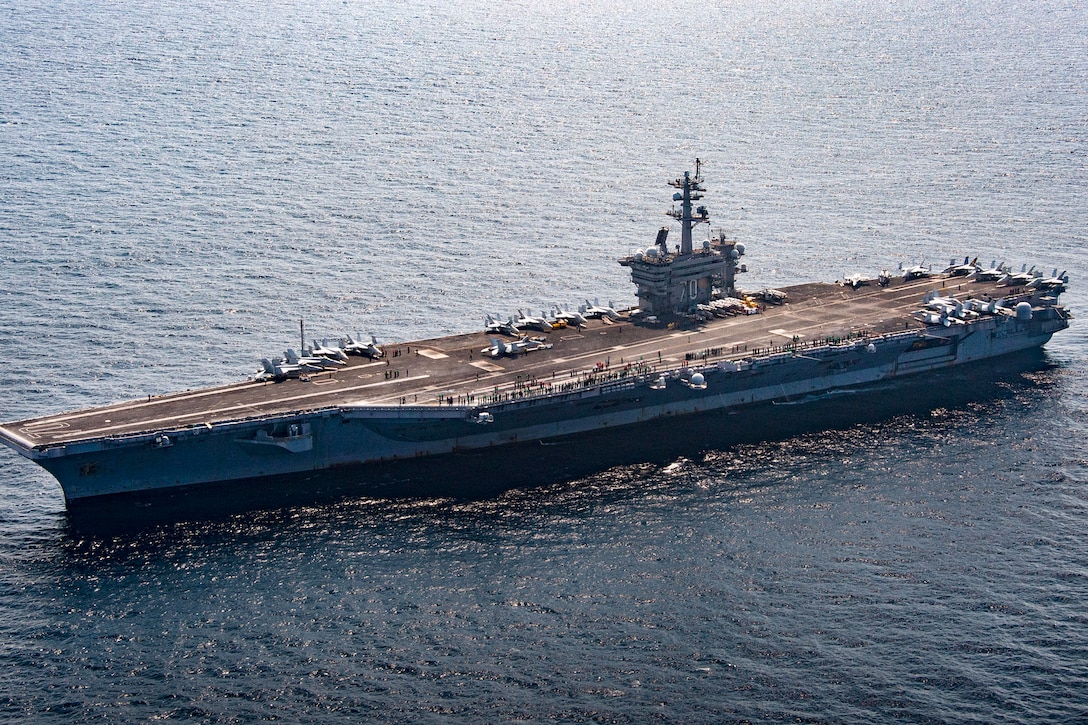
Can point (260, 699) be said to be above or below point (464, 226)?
below

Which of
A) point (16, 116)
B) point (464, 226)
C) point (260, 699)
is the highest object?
point (16, 116)

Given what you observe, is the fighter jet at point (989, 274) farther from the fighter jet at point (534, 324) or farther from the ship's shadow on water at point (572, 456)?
the fighter jet at point (534, 324)

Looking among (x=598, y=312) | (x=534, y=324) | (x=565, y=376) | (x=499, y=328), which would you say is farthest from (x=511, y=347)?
(x=598, y=312)

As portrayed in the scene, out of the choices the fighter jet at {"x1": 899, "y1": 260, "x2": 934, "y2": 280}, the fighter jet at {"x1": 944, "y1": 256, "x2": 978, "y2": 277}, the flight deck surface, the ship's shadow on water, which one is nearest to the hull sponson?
the ship's shadow on water

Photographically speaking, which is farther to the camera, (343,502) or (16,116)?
(16,116)

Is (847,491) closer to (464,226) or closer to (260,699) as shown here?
(260,699)

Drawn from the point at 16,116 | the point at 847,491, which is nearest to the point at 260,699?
the point at 847,491
